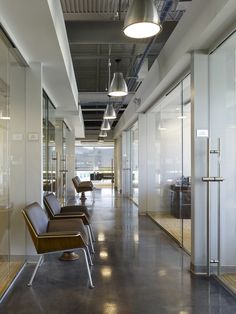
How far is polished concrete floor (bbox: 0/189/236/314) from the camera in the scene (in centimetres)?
308

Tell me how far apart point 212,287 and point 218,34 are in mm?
2697

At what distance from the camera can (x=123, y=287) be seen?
3.58m

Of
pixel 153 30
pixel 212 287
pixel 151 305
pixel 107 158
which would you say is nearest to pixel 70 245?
pixel 151 305

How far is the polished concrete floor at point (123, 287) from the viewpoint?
308cm

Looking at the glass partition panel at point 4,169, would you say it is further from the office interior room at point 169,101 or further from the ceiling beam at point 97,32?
the ceiling beam at point 97,32

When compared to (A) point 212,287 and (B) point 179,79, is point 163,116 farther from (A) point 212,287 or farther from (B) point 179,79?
(A) point 212,287

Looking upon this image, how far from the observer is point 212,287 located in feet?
A: 11.7

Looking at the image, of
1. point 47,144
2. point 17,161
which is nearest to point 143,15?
point 17,161

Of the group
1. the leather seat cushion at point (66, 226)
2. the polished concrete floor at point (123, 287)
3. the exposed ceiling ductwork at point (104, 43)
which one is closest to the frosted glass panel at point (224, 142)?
the polished concrete floor at point (123, 287)

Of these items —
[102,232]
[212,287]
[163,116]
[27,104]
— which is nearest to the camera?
[212,287]

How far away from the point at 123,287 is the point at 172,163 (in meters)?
3.60

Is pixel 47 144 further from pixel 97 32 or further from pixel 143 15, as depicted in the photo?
pixel 143 15

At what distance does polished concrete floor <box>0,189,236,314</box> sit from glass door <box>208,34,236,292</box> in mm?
390

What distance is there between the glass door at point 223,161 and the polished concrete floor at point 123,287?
39 cm
